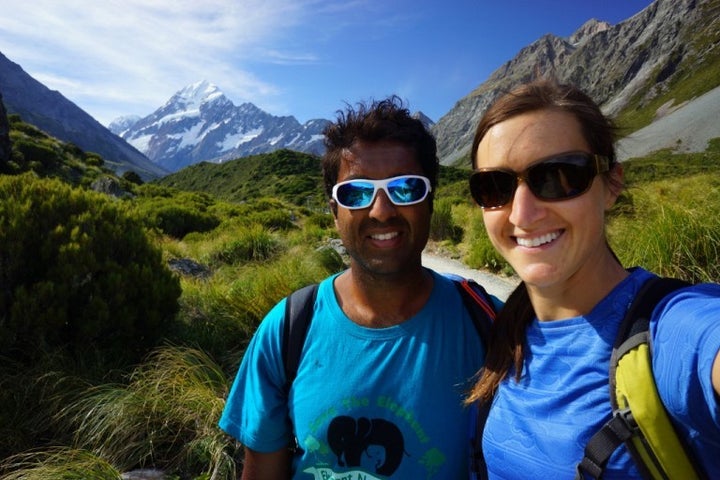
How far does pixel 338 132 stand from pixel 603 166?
42.7 inches

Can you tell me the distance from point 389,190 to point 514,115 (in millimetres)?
613

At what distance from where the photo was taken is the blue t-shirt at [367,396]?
1554 mm

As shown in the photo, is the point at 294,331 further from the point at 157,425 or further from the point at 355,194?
the point at 157,425

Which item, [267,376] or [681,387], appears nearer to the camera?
[681,387]

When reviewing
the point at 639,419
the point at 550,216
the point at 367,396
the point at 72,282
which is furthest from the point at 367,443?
the point at 72,282

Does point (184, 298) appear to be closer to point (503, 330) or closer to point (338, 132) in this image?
point (338, 132)

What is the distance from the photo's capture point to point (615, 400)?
1050 mm

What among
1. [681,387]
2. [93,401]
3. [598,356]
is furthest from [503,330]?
[93,401]

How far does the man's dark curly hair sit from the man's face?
0.04m

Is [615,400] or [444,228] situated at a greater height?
[444,228]

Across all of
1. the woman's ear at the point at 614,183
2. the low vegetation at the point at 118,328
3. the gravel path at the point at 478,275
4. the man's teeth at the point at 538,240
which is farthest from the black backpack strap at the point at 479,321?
the gravel path at the point at 478,275

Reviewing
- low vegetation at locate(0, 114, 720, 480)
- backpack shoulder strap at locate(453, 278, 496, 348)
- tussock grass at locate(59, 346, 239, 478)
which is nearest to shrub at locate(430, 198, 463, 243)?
low vegetation at locate(0, 114, 720, 480)

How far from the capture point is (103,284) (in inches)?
151

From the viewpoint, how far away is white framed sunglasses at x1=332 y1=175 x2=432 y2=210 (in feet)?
5.91
